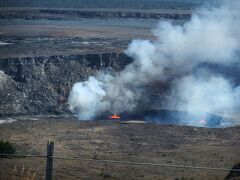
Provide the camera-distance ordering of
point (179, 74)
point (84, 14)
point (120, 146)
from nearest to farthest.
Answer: point (120, 146) → point (179, 74) → point (84, 14)

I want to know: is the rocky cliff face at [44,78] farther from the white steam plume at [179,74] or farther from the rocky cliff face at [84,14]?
the rocky cliff face at [84,14]

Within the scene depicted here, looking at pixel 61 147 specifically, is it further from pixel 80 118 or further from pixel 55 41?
pixel 55 41

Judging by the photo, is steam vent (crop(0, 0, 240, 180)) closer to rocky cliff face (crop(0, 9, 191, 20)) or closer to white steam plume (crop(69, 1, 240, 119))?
white steam plume (crop(69, 1, 240, 119))

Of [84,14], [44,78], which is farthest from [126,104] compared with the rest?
[84,14]

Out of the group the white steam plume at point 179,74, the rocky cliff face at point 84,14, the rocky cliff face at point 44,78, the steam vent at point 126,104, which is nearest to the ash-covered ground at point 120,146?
the steam vent at point 126,104

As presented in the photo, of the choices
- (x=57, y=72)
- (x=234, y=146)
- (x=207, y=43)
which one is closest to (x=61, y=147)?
(x=234, y=146)

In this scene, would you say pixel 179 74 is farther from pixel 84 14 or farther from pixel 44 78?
pixel 84 14

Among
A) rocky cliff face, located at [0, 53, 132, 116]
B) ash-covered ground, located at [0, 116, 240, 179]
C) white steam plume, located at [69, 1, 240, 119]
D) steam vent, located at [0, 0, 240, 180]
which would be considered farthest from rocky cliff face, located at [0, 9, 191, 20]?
ash-covered ground, located at [0, 116, 240, 179]
